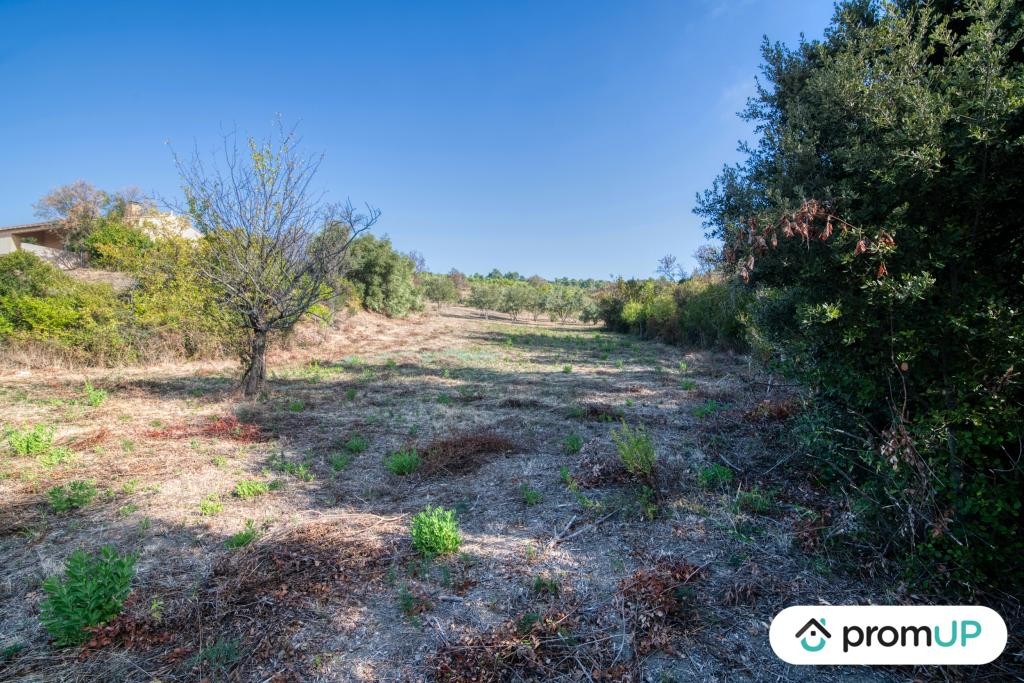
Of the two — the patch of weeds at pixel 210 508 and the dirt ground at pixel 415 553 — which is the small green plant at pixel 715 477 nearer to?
the dirt ground at pixel 415 553

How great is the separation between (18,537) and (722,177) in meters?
9.24

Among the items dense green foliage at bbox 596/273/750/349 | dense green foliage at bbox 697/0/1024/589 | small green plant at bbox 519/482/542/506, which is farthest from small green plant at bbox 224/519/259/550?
dense green foliage at bbox 596/273/750/349

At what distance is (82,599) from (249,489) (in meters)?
2.47

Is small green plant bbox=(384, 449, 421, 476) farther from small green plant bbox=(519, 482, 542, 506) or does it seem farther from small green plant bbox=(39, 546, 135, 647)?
small green plant bbox=(39, 546, 135, 647)

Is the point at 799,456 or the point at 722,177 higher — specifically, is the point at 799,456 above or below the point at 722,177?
below

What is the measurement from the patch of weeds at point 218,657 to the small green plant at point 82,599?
2.73 ft

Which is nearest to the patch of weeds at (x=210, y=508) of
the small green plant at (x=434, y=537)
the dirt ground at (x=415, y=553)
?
the dirt ground at (x=415, y=553)

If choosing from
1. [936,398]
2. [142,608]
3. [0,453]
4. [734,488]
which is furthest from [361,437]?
[936,398]

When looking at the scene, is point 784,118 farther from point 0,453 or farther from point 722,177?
point 0,453

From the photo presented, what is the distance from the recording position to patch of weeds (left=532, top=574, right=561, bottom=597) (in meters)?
3.50

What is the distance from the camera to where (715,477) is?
210 inches

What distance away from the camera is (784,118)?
604 cm

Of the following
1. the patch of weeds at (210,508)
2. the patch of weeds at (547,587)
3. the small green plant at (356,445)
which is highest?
the small green plant at (356,445)

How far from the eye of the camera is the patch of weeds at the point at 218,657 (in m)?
2.87
